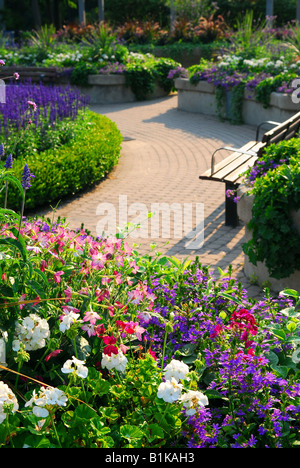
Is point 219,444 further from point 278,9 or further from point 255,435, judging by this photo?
point 278,9

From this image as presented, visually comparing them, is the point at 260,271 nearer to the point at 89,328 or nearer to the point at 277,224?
the point at 277,224

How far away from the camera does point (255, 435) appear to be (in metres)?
2.25

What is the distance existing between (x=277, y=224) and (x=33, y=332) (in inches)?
99.1

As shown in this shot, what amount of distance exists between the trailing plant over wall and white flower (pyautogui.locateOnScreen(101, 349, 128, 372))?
2.27 metres

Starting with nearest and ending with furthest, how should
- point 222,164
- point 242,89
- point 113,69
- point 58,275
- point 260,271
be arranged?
point 58,275 → point 260,271 → point 222,164 → point 242,89 → point 113,69

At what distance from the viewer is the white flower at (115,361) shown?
7.72 ft

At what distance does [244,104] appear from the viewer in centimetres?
1152

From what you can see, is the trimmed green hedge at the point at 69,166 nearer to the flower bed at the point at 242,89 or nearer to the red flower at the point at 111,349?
the flower bed at the point at 242,89

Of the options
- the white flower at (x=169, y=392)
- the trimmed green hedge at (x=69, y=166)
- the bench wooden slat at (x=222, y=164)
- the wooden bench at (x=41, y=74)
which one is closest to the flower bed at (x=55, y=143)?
the trimmed green hedge at (x=69, y=166)

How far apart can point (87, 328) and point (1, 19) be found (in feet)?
107

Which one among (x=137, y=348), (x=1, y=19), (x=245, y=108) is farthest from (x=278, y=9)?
(x=137, y=348)

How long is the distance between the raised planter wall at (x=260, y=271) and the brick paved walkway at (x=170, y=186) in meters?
0.09

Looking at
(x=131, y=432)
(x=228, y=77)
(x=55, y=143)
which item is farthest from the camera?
(x=228, y=77)

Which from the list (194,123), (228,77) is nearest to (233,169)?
(194,123)
